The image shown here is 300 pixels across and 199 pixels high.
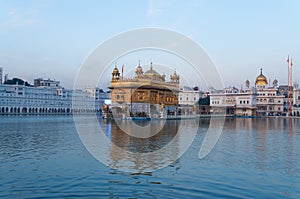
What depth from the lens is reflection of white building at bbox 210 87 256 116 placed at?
64062 mm

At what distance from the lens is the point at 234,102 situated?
66.8 meters

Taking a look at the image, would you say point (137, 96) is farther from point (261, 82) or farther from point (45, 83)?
point (45, 83)

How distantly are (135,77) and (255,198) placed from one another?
1632 inches

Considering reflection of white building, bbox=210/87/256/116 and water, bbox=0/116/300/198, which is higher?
reflection of white building, bbox=210/87/256/116

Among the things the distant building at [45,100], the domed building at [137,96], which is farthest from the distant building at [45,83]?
the domed building at [137,96]

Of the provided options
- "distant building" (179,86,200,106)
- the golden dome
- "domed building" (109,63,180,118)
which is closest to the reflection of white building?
the golden dome

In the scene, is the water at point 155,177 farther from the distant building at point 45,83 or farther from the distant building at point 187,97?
the distant building at point 45,83

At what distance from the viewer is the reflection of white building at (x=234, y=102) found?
6406cm

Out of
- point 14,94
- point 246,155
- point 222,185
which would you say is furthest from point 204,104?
point 222,185

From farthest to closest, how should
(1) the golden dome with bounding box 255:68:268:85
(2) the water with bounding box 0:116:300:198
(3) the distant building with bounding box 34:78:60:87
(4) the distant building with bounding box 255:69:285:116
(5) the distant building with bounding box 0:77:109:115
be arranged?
(3) the distant building with bounding box 34:78:60:87, (1) the golden dome with bounding box 255:68:268:85, (4) the distant building with bounding box 255:69:285:116, (5) the distant building with bounding box 0:77:109:115, (2) the water with bounding box 0:116:300:198

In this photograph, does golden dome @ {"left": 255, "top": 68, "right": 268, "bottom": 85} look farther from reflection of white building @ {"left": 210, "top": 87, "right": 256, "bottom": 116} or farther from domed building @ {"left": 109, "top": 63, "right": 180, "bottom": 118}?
domed building @ {"left": 109, "top": 63, "right": 180, "bottom": 118}

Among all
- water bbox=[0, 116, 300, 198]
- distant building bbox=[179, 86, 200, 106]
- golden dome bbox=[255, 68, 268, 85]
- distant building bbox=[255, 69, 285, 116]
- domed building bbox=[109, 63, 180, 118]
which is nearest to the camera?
water bbox=[0, 116, 300, 198]

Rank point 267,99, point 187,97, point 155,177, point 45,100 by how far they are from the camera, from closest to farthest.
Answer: point 155,177 < point 267,99 < point 45,100 < point 187,97

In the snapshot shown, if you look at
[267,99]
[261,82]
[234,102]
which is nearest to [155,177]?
[234,102]
